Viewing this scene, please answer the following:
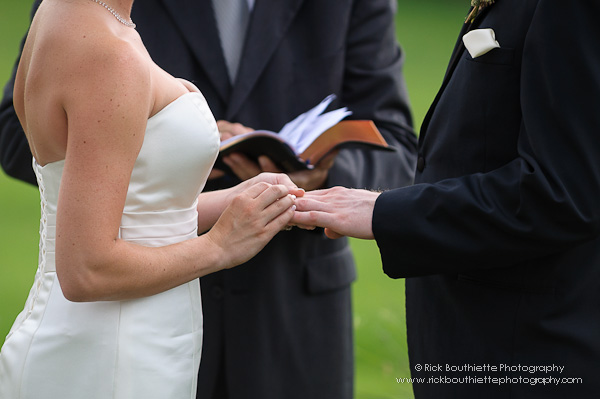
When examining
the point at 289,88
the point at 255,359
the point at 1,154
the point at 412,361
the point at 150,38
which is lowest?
the point at 255,359

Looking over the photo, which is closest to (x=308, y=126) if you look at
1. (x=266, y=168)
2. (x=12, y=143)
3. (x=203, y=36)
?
(x=266, y=168)

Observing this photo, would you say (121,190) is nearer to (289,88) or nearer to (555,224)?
(555,224)

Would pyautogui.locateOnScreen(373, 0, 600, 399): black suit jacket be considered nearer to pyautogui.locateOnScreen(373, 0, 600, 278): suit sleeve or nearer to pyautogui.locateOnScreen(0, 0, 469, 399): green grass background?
pyautogui.locateOnScreen(373, 0, 600, 278): suit sleeve

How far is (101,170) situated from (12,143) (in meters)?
1.30

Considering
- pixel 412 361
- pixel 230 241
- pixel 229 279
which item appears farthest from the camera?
pixel 229 279

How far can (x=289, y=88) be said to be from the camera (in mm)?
2912

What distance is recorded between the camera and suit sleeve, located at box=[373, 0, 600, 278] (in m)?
1.78

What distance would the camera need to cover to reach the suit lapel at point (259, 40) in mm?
2811

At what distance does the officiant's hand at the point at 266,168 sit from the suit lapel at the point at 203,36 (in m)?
0.33

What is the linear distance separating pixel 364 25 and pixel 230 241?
4.42 ft

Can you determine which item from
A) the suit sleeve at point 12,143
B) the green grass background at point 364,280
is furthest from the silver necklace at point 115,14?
the green grass background at point 364,280

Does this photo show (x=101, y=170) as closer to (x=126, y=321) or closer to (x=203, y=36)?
(x=126, y=321)

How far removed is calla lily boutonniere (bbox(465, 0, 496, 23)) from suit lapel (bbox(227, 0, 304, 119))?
88 cm

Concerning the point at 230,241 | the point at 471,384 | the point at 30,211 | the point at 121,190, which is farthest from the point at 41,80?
the point at 30,211
